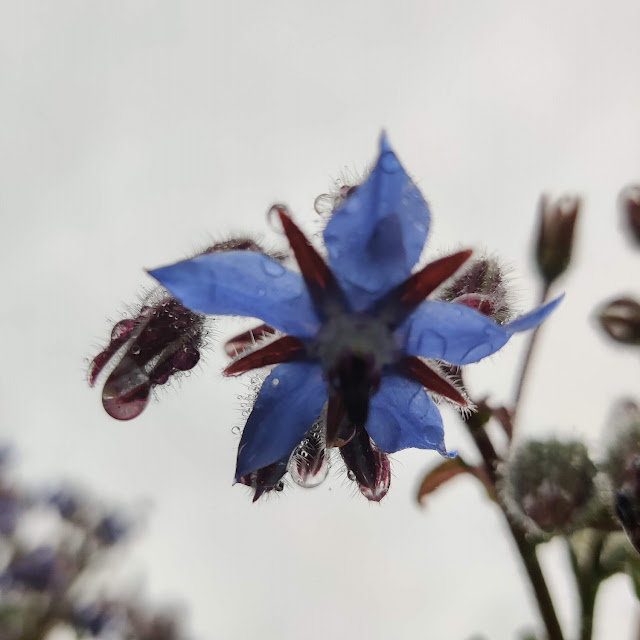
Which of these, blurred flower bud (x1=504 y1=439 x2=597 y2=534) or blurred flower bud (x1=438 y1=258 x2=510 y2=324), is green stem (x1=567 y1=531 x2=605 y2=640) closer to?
blurred flower bud (x1=504 y1=439 x2=597 y2=534)

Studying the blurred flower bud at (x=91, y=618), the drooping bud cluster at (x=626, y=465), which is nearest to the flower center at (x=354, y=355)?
the drooping bud cluster at (x=626, y=465)

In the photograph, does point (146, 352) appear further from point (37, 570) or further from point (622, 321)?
point (37, 570)

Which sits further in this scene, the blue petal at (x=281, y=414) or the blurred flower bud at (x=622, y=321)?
the blurred flower bud at (x=622, y=321)

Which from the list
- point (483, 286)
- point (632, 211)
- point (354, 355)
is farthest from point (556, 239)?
point (354, 355)

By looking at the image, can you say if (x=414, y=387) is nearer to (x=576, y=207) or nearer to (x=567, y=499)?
(x=567, y=499)

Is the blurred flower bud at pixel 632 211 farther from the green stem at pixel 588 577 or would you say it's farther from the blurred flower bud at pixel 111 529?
the blurred flower bud at pixel 111 529

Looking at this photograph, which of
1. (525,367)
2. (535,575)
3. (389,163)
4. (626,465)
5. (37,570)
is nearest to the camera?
(389,163)
